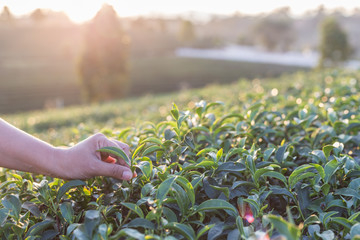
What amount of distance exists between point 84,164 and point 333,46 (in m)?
26.7

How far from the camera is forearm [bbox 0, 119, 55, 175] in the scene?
4.32 feet

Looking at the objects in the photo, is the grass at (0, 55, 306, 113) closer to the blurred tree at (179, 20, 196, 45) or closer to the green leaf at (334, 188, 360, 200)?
the green leaf at (334, 188, 360, 200)

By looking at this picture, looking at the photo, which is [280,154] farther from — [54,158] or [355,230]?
[54,158]

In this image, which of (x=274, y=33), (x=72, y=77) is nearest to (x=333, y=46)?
(x=72, y=77)

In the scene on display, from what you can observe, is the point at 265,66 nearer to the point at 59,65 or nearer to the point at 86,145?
the point at 59,65

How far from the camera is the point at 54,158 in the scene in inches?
53.3

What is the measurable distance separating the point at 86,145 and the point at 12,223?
38cm

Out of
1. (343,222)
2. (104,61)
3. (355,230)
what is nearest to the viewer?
(355,230)

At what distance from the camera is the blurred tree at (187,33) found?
69.1m

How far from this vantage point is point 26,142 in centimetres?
133

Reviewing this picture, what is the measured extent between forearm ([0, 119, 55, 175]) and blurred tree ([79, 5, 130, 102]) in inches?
699

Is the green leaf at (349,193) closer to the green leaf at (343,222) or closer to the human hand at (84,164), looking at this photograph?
the green leaf at (343,222)

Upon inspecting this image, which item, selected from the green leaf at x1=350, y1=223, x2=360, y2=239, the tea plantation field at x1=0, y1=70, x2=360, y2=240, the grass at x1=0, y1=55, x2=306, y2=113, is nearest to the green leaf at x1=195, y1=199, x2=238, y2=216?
the tea plantation field at x1=0, y1=70, x2=360, y2=240

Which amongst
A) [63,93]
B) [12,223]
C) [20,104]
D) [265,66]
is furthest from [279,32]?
[12,223]
